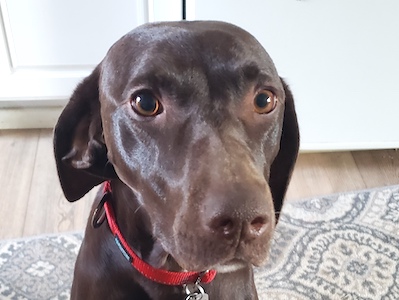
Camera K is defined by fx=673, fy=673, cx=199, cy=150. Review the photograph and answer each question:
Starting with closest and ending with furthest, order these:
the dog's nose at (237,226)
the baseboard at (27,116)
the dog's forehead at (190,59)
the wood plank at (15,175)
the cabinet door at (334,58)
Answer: the dog's nose at (237,226), the dog's forehead at (190,59), the cabinet door at (334,58), the wood plank at (15,175), the baseboard at (27,116)

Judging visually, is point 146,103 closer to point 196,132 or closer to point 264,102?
point 196,132

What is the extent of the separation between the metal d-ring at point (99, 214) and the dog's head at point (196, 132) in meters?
0.12

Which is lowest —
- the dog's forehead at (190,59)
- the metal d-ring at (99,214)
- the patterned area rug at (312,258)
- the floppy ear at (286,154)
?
the patterned area rug at (312,258)

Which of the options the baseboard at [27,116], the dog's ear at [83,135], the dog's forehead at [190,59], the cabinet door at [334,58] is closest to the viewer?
the dog's forehead at [190,59]

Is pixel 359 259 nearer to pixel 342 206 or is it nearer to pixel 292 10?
pixel 342 206

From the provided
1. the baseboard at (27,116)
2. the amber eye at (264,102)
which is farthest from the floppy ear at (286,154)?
the baseboard at (27,116)

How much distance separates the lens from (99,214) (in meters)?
1.36

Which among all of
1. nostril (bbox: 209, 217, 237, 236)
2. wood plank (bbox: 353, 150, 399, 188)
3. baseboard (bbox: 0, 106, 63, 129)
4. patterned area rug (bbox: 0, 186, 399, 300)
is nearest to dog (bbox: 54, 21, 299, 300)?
nostril (bbox: 209, 217, 237, 236)

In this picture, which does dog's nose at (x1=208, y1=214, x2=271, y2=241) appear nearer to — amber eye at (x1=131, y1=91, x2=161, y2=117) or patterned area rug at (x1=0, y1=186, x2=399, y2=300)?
amber eye at (x1=131, y1=91, x2=161, y2=117)

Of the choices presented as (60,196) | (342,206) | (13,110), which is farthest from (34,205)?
(342,206)

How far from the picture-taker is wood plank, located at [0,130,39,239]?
7.21 feet

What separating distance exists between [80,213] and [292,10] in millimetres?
947

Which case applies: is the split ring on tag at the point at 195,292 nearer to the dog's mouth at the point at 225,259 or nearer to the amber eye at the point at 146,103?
the dog's mouth at the point at 225,259

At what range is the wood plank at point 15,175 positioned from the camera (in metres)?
2.20
